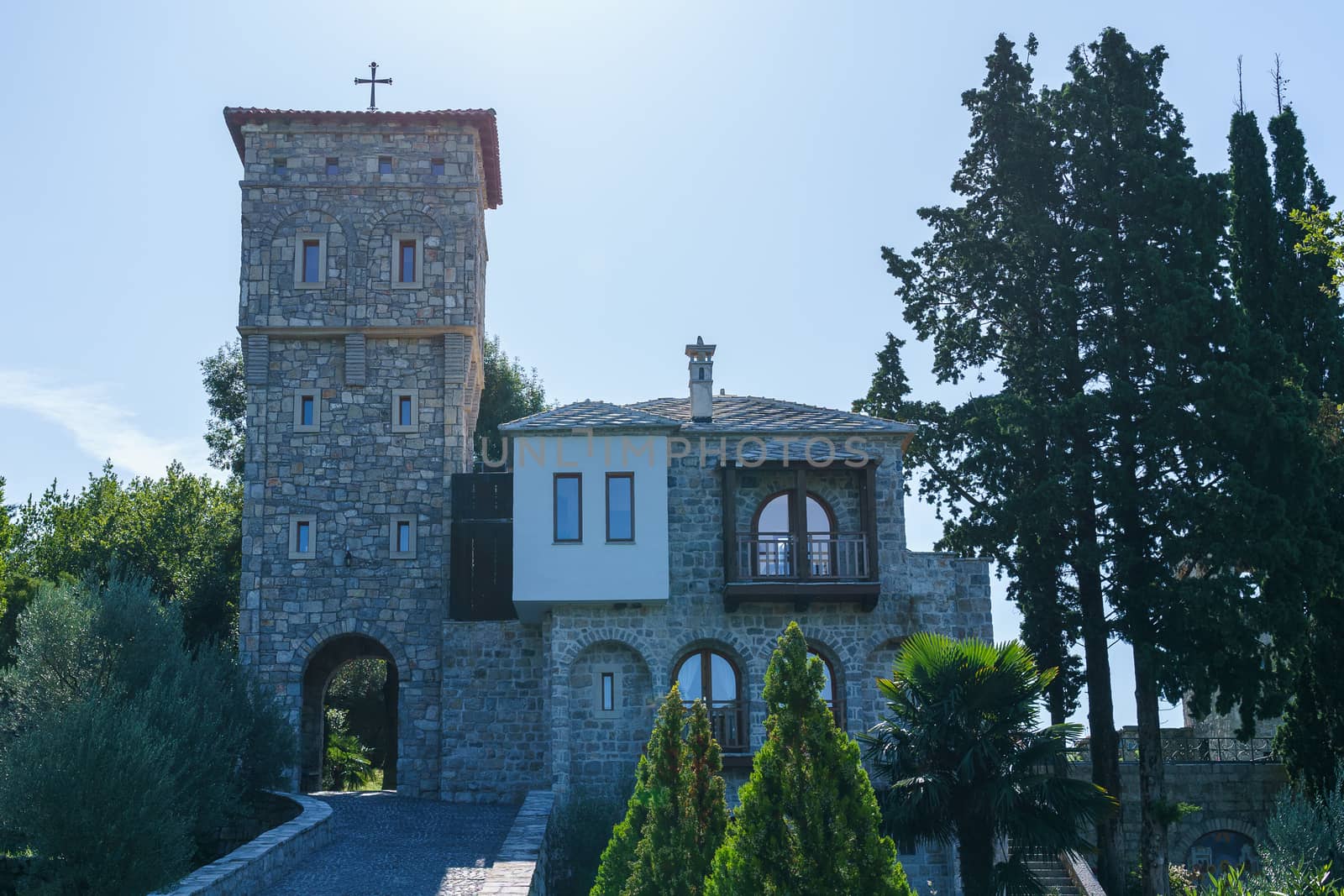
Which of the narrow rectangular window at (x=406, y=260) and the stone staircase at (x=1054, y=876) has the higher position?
the narrow rectangular window at (x=406, y=260)

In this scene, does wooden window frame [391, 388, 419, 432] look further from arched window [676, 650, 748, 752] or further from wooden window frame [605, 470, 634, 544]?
arched window [676, 650, 748, 752]

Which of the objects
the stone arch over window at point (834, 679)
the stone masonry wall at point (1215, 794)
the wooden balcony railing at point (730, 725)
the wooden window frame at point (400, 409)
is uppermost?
the wooden window frame at point (400, 409)

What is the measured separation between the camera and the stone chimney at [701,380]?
25.1 metres

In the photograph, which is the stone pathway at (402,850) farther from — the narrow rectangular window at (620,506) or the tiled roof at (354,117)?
the tiled roof at (354,117)

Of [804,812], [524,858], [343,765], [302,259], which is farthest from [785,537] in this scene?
[343,765]

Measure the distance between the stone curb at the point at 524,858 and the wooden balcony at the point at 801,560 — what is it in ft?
15.8

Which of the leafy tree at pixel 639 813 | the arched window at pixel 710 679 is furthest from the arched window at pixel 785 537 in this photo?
the leafy tree at pixel 639 813

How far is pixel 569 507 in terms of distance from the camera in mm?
23875

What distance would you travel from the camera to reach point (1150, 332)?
2488 cm

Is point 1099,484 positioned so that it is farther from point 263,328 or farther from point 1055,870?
point 263,328

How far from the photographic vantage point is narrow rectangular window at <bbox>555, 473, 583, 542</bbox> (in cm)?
2367

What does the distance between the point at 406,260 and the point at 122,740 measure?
1395 centimetres

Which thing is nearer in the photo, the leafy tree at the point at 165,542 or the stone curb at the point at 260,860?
the stone curb at the point at 260,860

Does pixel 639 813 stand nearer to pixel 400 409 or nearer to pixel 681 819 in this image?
pixel 681 819
